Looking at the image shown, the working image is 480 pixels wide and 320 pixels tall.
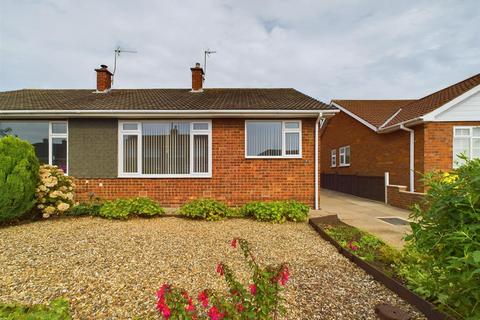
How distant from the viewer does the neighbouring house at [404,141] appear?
29.0 ft

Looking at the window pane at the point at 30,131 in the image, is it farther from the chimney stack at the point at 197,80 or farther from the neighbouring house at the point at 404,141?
the neighbouring house at the point at 404,141

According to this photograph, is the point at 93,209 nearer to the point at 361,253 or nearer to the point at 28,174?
the point at 28,174

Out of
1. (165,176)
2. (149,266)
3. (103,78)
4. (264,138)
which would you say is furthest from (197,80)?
(149,266)

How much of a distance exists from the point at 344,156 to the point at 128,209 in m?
13.2

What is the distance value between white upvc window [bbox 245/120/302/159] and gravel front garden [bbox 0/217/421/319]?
2.96 metres

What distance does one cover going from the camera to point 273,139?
8117 mm

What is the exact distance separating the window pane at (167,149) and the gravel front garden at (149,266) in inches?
108

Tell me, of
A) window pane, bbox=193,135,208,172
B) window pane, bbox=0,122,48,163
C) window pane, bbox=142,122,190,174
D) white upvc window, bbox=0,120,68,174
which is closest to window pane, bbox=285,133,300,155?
window pane, bbox=193,135,208,172

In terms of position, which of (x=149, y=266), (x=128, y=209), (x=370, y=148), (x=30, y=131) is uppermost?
(x=30, y=131)

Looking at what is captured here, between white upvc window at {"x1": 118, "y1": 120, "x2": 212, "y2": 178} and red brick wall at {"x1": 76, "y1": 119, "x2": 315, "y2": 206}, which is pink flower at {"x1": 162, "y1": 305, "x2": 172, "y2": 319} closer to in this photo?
red brick wall at {"x1": 76, "y1": 119, "x2": 315, "y2": 206}

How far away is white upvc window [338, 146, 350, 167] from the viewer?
49.1ft

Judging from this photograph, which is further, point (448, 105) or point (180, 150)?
point (448, 105)

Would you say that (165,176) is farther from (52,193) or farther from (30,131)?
(30,131)

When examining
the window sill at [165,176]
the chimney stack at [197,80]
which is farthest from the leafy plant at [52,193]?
the chimney stack at [197,80]
